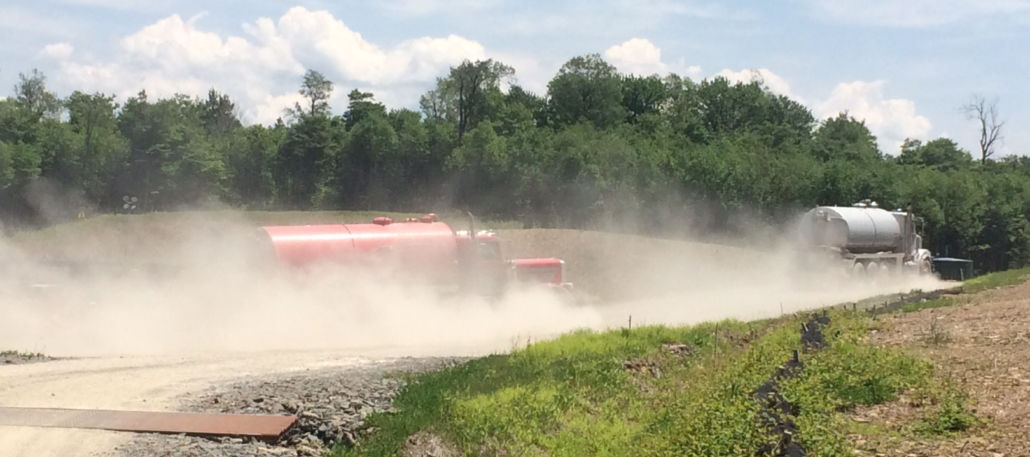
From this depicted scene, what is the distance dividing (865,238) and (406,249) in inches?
1111

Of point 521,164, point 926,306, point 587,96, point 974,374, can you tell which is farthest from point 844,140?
point 974,374

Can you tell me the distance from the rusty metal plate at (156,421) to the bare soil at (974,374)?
6912mm

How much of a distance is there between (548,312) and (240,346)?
402 inches

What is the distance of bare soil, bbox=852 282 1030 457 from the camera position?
32.4 ft

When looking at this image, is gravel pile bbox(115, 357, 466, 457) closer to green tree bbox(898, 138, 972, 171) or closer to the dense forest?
the dense forest

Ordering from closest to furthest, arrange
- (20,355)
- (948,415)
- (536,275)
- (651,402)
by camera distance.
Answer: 1. (948,415)
2. (651,402)
3. (20,355)
4. (536,275)

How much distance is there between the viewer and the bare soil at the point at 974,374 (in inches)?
389

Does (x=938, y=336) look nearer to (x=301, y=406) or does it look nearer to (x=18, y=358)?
(x=301, y=406)

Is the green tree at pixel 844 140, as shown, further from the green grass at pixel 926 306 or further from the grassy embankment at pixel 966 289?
the green grass at pixel 926 306

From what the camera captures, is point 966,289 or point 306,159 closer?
point 966,289

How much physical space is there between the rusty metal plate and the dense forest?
4921 centimetres

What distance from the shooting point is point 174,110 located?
104188 millimetres

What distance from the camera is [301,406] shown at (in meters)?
13.3

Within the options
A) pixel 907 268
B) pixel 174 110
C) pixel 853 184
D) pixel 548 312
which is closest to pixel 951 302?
pixel 548 312
